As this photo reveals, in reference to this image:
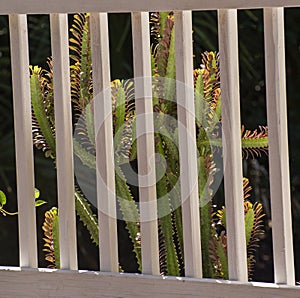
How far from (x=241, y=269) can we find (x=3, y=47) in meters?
2.09

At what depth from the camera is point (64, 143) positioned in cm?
198

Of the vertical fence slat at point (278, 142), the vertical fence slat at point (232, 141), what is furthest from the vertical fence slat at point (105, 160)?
the vertical fence slat at point (278, 142)

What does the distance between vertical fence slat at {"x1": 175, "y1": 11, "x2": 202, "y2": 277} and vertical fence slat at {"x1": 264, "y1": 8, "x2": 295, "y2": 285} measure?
7.7 inches

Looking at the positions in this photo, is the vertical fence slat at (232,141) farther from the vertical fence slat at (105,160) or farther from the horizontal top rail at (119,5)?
the vertical fence slat at (105,160)

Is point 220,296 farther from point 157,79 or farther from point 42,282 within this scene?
point 157,79

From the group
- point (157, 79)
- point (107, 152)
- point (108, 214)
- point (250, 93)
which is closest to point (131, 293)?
point (108, 214)

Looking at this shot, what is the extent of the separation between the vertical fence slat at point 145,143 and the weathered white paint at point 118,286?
2.0 inches

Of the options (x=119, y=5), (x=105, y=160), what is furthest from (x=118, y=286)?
(x=119, y=5)

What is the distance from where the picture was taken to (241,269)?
1.82 metres

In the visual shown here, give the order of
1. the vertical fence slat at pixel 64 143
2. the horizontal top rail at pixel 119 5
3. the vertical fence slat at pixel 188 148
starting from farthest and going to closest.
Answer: the vertical fence slat at pixel 64 143, the vertical fence slat at pixel 188 148, the horizontal top rail at pixel 119 5

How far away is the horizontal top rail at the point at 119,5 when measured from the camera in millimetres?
1708

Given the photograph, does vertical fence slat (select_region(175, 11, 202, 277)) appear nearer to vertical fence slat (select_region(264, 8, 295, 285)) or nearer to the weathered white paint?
the weathered white paint

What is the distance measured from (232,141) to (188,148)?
0.12 metres

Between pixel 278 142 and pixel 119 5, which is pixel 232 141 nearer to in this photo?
pixel 278 142
